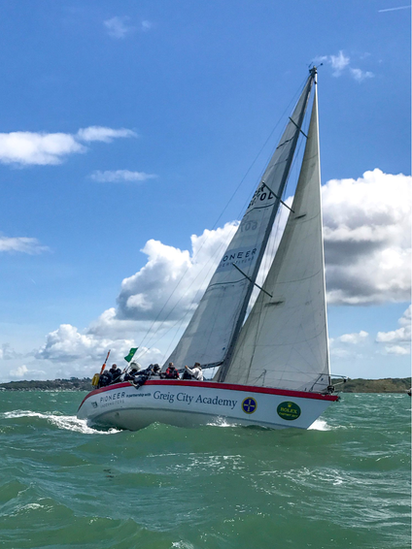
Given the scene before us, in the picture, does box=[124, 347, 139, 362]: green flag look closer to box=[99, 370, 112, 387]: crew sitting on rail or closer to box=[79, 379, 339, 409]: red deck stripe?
box=[99, 370, 112, 387]: crew sitting on rail

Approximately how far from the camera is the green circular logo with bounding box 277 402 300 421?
13312mm

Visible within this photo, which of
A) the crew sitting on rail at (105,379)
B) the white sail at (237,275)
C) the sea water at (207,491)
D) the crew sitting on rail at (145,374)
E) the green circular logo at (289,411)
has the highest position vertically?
the white sail at (237,275)

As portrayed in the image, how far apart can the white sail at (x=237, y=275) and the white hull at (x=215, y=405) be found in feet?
6.62

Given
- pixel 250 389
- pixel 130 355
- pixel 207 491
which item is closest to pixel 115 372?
pixel 130 355

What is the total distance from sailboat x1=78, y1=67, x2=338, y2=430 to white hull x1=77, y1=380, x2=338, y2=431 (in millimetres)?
27

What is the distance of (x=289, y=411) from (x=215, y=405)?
2.03 m

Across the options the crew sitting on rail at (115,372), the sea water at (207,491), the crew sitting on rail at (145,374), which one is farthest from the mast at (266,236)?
the crew sitting on rail at (115,372)

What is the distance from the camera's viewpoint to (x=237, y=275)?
16797 millimetres

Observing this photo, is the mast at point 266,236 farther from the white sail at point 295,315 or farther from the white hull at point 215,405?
the white hull at point 215,405

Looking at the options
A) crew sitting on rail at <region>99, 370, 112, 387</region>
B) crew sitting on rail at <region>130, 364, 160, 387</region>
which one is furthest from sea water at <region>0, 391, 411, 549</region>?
crew sitting on rail at <region>99, 370, 112, 387</region>

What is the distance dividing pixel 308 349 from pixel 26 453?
7881 millimetres

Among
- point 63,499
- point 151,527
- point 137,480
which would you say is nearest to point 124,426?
point 137,480

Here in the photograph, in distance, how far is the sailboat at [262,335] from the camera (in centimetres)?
1358

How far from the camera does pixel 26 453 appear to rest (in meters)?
11.7
